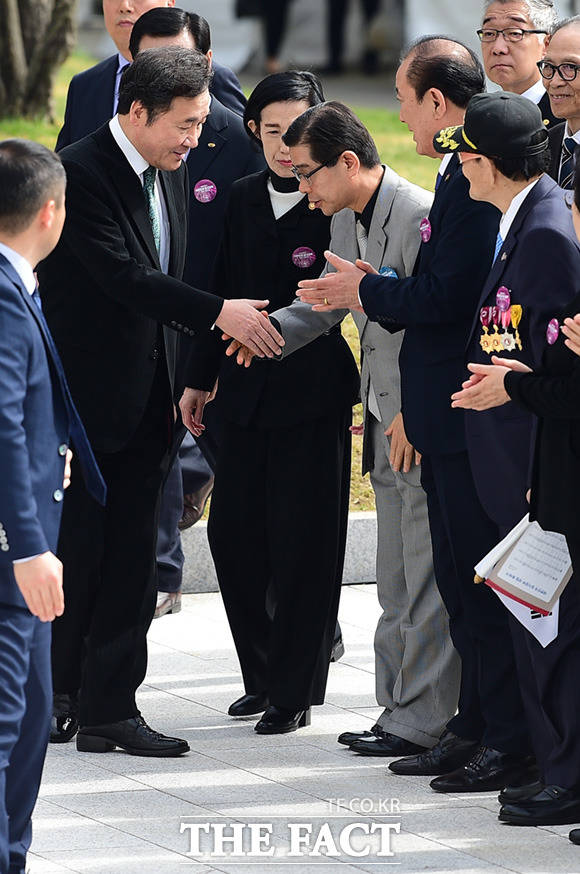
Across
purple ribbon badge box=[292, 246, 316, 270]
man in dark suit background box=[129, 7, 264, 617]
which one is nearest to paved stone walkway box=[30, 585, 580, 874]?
man in dark suit background box=[129, 7, 264, 617]

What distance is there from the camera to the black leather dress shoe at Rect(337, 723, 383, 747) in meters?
5.18

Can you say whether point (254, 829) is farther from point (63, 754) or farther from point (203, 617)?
point (203, 617)

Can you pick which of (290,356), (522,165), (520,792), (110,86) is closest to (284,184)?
(290,356)

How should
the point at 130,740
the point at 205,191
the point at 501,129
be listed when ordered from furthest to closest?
the point at 205,191 < the point at 130,740 < the point at 501,129

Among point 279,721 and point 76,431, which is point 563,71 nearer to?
point 279,721

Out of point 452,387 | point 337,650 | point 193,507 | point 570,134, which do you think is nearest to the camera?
point 452,387

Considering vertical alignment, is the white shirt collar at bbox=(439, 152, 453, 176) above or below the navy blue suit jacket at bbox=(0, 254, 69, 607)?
above

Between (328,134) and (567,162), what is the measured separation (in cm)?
101

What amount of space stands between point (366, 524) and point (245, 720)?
1948mm

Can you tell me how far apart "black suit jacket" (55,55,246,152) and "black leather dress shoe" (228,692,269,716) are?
2344mm

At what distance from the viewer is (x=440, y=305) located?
4.65 m

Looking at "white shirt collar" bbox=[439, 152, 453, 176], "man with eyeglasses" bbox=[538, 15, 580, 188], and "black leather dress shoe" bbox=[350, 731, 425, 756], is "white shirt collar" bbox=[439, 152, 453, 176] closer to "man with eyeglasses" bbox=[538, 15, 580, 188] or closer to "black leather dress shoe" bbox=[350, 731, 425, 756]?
"man with eyeglasses" bbox=[538, 15, 580, 188]

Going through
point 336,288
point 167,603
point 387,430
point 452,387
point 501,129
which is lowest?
point 167,603

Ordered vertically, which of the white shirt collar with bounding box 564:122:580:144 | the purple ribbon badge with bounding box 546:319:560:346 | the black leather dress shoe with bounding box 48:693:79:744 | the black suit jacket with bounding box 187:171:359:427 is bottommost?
the black leather dress shoe with bounding box 48:693:79:744
